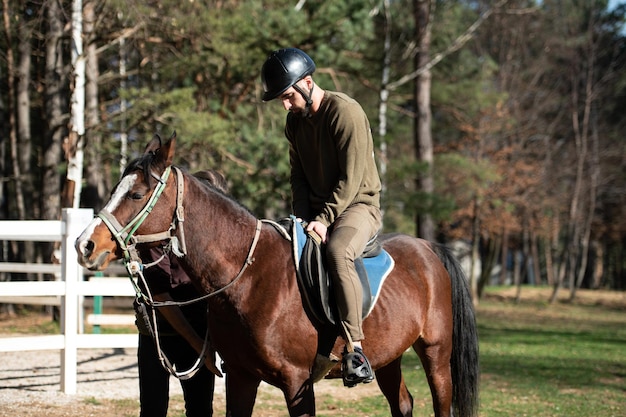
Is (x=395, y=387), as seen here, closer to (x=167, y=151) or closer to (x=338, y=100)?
(x=338, y=100)

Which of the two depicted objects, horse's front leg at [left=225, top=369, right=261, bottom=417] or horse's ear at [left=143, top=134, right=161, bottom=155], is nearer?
horse's ear at [left=143, top=134, right=161, bottom=155]

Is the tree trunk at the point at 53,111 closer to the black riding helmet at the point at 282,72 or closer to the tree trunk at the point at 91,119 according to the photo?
the tree trunk at the point at 91,119

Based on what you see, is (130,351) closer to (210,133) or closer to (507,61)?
(210,133)

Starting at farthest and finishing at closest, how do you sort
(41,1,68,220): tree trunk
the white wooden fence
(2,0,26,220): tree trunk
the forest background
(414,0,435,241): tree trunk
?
1. (414,0,435,241): tree trunk
2. (2,0,26,220): tree trunk
3. the forest background
4. (41,1,68,220): tree trunk
5. the white wooden fence

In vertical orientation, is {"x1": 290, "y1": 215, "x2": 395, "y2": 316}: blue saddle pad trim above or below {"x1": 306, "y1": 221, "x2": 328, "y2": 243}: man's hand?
below

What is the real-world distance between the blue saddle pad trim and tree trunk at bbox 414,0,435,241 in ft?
44.0

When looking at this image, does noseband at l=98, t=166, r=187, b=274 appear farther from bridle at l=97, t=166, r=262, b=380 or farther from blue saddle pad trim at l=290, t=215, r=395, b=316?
blue saddle pad trim at l=290, t=215, r=395, b=316

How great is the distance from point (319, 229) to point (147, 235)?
116 centimetres

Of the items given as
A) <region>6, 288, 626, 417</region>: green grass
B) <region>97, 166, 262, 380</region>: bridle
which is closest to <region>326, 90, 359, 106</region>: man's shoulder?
<region>97, 166, 262, 380</region>: bridle

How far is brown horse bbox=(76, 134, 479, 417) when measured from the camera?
3.96m

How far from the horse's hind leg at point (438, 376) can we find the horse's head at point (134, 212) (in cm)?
248

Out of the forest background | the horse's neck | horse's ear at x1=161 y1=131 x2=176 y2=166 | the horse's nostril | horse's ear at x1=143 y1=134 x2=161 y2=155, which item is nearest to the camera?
the horse's nostril

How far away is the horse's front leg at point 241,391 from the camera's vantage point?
14.6 feet

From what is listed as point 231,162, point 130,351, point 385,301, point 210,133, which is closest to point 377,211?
point 385,301
